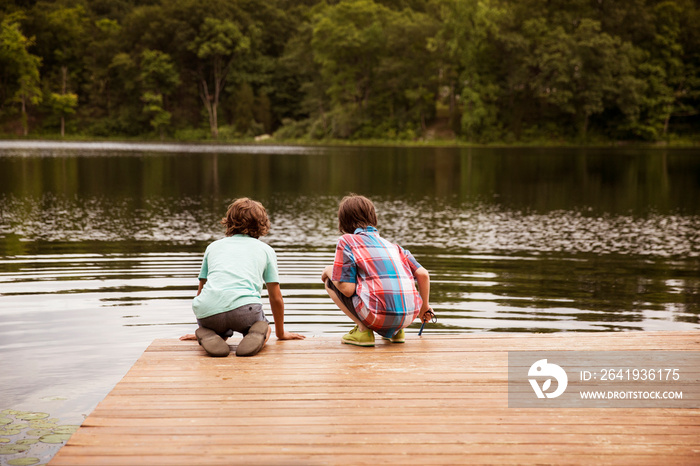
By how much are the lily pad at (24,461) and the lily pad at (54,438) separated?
0.27m

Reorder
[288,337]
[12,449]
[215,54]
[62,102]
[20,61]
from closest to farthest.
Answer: [12,449]
[288,337]
[20,61]
[62,102]
[215,54]

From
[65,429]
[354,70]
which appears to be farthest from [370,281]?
[354,70]

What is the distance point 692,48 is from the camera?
59500 mm

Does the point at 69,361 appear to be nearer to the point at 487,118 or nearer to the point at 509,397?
the point at 509,397

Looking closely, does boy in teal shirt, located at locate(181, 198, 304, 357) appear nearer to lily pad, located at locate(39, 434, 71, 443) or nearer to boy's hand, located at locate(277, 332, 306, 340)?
boy's hand, located at locate(277, 332, 306, 340)

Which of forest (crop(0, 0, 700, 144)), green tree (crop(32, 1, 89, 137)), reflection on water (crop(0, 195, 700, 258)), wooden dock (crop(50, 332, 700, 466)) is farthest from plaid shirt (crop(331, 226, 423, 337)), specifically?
green tree (crop(32, 1, 89, 137))

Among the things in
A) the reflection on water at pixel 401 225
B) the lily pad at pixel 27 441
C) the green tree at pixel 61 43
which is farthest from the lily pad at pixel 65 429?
the green tree at pixel 61 43

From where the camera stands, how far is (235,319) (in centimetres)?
466

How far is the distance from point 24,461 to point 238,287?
63.1 inches

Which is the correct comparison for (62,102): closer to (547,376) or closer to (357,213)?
(357,213)

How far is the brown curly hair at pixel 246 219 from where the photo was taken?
15.9 ft

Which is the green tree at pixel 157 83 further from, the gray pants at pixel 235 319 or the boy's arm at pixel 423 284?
the boy's arm at pixel 423 284

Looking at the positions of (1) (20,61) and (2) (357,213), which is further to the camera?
(1) (20,61)

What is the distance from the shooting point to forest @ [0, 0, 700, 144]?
5825 cm
